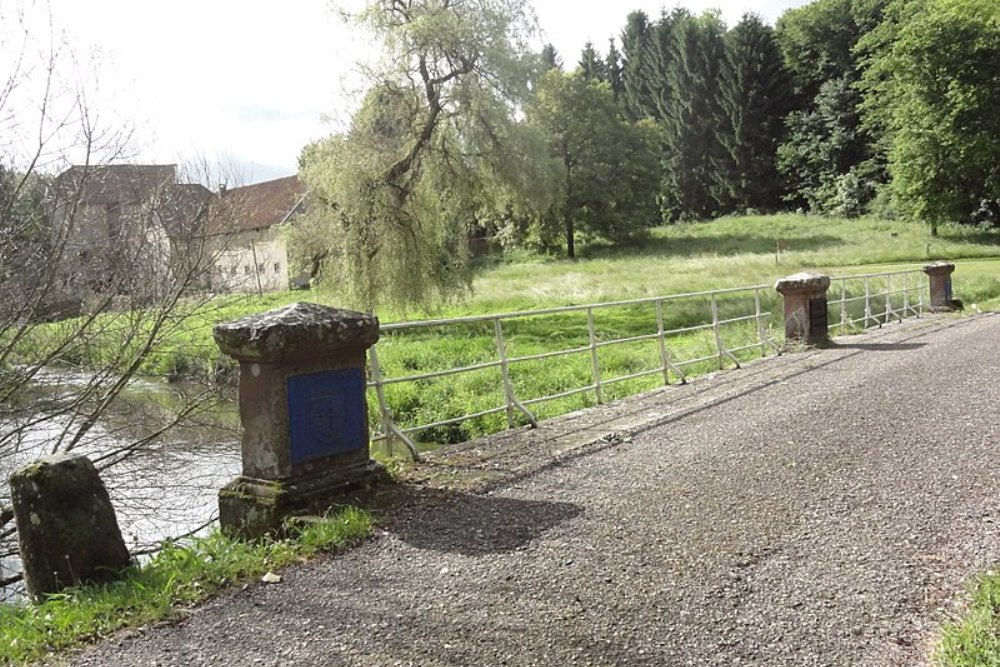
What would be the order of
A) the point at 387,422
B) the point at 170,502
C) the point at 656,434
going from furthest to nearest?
the point at 170,502, the point at 656,434, the point at 387,422

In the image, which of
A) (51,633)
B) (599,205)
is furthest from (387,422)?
(599,205)

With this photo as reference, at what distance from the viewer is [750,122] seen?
6712 centimetres

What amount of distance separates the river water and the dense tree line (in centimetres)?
1294

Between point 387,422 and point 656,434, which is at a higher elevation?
point 387,422

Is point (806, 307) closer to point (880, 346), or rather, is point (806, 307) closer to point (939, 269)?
point (880, 346)

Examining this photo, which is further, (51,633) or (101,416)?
(101,416)

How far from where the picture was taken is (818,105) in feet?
215

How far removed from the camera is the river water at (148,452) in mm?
8039

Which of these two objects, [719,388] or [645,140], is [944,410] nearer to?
[719,388]

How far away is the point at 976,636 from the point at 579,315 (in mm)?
23122

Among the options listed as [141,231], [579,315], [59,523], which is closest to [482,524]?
[59,523]

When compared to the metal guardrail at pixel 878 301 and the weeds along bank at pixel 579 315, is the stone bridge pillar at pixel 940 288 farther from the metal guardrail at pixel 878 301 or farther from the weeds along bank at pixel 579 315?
the weeds along bank at pixel 579 315

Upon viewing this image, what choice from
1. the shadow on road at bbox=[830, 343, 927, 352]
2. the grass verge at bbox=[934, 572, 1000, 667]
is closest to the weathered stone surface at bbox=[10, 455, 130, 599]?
the grass verge at bbox=[934, 572, 1000, 667]

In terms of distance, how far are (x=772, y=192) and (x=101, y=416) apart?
66.2 metres
